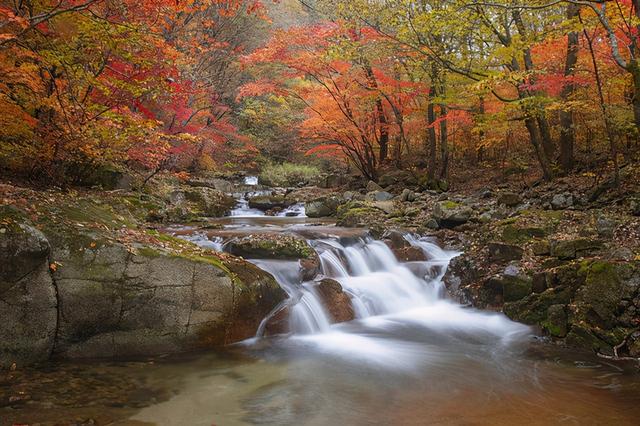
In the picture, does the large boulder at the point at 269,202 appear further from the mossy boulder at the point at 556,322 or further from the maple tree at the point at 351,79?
the mossy boulder at the point at 556,322

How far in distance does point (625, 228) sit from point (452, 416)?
5.72 m

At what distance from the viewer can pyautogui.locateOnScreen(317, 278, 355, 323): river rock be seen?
7.57 meters

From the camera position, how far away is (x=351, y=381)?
5.22m

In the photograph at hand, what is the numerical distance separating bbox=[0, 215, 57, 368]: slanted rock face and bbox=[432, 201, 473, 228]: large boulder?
9.54 meters

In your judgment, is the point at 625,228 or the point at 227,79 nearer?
the point at 625,228

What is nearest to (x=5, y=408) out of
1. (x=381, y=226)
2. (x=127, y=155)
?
(x=127, y=155)

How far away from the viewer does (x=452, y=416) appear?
419cm

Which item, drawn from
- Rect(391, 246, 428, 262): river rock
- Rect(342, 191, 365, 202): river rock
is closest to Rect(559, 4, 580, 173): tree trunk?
Rect(391, 246, 428, 262): river rock

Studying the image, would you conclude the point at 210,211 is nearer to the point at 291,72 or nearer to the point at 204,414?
the point at 291,72

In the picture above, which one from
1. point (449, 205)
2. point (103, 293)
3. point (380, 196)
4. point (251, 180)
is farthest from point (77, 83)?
point (251, 180)

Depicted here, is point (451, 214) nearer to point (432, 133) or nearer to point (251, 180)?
point (432, 133)

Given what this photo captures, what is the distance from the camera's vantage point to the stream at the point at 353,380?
4.12 meters

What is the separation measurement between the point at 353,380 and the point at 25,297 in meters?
4.10

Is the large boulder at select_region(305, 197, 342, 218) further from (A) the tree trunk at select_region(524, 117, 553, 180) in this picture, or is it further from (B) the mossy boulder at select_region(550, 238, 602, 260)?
(B) the mossy boulder at select_region(550, 238, 602, 260)
